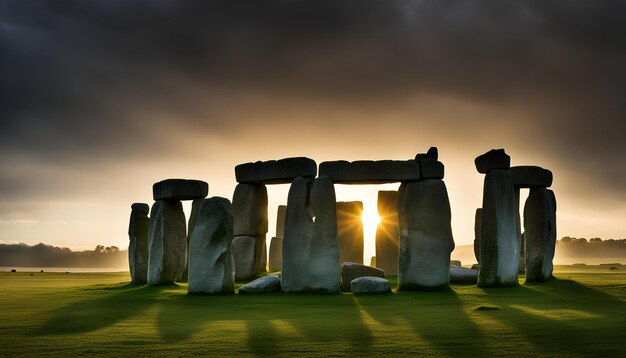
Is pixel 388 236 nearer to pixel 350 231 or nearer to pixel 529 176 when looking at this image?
pixel 350 231

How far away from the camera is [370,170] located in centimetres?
1798

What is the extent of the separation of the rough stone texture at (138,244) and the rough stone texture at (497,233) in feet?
35.1

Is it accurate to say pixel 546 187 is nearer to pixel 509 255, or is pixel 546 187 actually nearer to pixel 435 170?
pixel 509 255

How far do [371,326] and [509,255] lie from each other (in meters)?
8.60

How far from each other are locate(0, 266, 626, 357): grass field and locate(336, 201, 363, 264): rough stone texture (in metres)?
10.1

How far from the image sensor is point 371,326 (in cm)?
1060

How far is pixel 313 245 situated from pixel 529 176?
25.7 feet

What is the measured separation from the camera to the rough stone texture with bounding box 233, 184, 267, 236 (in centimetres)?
2280

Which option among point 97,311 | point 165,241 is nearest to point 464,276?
point 165,241

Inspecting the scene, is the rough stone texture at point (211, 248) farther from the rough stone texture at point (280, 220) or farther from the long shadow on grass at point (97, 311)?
the rough stone texture at point (280, 220)

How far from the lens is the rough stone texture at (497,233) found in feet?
57.9

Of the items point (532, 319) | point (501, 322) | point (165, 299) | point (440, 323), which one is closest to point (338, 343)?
point (440, 323)

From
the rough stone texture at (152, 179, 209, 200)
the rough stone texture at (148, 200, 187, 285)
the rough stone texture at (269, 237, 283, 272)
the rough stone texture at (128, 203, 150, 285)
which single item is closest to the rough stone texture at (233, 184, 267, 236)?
the rough stone texture at (148, 200, 187, 285)

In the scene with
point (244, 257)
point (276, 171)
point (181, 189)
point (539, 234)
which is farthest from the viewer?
point (244, 257)
